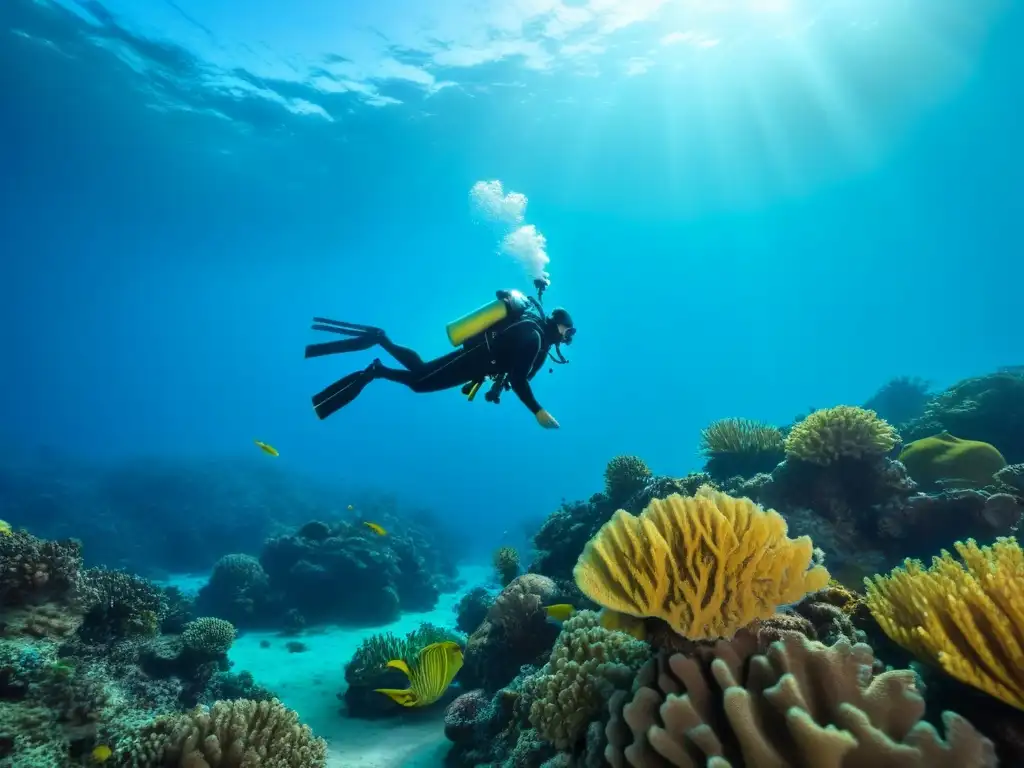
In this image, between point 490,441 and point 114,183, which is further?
point 490,441

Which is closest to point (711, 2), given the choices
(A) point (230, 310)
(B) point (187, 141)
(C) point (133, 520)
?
(B) point (187, 141)

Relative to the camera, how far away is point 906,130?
44.0 metres

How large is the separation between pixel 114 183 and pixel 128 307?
166 feet

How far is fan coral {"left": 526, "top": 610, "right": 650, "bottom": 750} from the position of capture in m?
3.19

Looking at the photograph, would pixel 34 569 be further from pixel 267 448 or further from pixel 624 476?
pixel 624 476

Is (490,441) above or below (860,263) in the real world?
above

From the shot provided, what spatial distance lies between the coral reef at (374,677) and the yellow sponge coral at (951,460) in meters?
8.16

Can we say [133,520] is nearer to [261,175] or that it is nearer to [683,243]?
[261,175]

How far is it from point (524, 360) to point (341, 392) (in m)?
2.98

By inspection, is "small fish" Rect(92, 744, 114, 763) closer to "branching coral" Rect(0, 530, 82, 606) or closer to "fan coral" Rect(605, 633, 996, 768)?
"branching coral" Rect(0, 530, 82, 606)

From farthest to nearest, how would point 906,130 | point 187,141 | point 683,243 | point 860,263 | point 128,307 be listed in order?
1. point 860,263
2. point 128,307
3. point 683,243
4. point 906,130
5. point 187,141

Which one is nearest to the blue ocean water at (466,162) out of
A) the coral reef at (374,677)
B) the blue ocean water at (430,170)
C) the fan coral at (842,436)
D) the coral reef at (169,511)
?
the blue ocean water at (430,170)

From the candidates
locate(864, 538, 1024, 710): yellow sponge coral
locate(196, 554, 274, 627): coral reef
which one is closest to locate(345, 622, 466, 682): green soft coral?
locate(864, 538, 1024, 710): yellow sponge coral

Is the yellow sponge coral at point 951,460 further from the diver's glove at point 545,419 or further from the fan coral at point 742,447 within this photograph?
the diver's glove at point 545,419
